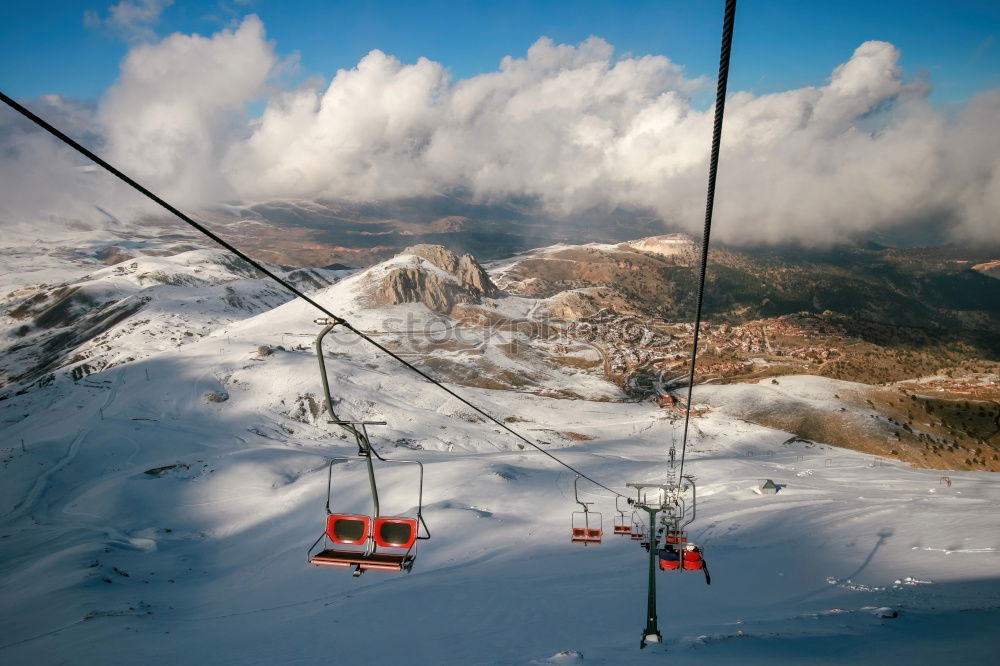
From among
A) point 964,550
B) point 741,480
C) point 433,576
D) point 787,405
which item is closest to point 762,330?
point 787,405

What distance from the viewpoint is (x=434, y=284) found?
13275 centimetres

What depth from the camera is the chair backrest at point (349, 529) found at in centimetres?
1204

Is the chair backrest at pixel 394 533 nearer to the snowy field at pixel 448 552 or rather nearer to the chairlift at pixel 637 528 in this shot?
the snowy field at pixel 448 552

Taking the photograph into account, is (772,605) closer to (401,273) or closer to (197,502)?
(197,502)

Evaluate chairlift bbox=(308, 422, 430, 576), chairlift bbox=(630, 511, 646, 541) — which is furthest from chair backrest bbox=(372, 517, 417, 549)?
chairlift bbox=(630, 511, 646, 541)

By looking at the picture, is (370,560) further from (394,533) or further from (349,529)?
(349,529)

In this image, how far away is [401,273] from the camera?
130625 millimetres

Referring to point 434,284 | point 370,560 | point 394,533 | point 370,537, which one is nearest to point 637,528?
point 394,533

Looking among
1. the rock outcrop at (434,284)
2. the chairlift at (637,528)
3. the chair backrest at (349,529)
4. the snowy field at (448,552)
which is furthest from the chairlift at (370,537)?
the rock outcrop at (434,284)

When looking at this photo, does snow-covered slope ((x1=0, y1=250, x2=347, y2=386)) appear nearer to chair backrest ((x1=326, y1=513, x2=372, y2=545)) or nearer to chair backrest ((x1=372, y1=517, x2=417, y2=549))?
chair backrest ((x1=326, y1=513, x2=372, y2=545))

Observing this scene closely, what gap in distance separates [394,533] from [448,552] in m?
21.6

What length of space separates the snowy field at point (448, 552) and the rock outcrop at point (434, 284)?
62.0 m

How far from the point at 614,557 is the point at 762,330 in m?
129

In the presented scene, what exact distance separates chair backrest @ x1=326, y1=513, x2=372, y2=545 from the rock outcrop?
116 m
